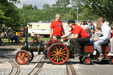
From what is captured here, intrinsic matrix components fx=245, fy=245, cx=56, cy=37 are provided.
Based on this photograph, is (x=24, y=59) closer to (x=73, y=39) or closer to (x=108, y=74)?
(x=73, y=39)

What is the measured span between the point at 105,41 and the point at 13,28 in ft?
53.2

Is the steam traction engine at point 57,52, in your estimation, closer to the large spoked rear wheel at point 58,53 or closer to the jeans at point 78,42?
the large spoked rear wheel at point 58,53

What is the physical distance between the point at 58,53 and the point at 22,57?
1.31 m

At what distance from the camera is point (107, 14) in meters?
31.1

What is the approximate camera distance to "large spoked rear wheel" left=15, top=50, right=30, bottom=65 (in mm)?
8750

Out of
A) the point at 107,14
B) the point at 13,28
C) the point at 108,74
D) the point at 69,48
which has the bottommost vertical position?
the point at 108,74

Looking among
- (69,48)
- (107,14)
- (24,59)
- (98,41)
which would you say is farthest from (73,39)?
(107,14)

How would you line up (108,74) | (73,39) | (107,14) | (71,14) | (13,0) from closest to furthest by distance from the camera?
(108,74) < (73,39) < (13,0) < (107,14) < (71,14)

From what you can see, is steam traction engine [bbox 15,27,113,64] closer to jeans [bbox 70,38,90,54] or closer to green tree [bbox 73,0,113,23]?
jeans [bbox 70,38,90,54]

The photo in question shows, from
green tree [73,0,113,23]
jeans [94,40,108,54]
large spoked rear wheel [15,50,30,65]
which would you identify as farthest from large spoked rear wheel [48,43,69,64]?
green tree [73,0,113,23]

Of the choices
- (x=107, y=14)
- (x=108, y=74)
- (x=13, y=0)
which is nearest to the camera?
(x=108, y=74)

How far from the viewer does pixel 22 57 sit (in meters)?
8.77

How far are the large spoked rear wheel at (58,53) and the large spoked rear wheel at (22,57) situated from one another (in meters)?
0.85

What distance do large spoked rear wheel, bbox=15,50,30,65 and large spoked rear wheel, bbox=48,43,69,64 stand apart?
850 mm
